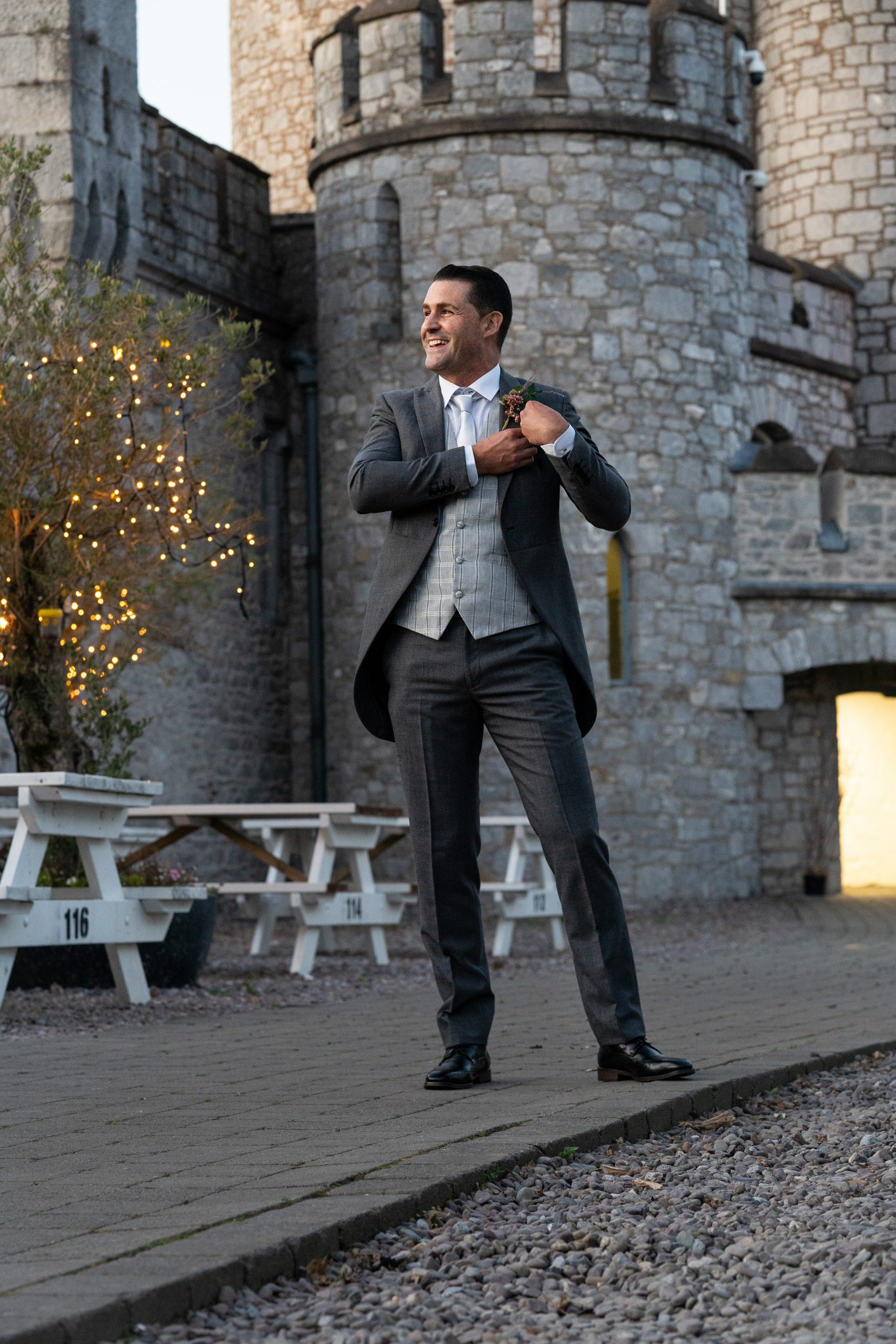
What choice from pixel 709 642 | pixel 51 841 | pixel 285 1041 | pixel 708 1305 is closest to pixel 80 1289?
pixel 708 1305

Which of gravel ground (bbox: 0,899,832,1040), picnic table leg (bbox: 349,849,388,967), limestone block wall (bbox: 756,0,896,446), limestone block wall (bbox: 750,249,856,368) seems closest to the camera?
gravel ground (bbox: 0,899,832,1040)

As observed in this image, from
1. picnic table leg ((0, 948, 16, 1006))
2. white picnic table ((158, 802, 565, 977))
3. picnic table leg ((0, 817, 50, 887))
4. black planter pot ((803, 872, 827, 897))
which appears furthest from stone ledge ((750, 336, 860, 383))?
picnic table leg ((0, 948, 16, 1006))

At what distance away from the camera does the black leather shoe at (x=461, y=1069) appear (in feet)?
13.8

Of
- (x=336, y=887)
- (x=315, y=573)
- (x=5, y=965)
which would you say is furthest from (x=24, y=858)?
(x=315, y=573)

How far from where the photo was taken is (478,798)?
166 inches

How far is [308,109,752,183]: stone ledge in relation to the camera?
1423 cm

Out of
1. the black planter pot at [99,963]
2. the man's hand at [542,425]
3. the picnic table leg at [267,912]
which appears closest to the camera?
the man's hand at [542,425]

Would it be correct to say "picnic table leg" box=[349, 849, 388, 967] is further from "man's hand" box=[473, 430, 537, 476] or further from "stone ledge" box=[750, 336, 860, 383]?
"stone ledge" box=[750, 336, 860, 383]

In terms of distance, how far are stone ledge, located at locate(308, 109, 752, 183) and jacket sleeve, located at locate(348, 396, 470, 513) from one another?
34.6ft

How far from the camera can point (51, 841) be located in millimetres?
7699

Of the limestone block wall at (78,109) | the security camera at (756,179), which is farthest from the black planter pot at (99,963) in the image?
the security camera at (756,179)

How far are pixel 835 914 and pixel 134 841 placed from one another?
588 centimetres

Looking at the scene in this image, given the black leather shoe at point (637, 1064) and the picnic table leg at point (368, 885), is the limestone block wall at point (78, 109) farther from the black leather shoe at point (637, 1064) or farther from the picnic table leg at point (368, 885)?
the black leather shoe at point (637, 1064)

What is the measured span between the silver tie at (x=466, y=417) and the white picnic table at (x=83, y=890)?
2126mm
